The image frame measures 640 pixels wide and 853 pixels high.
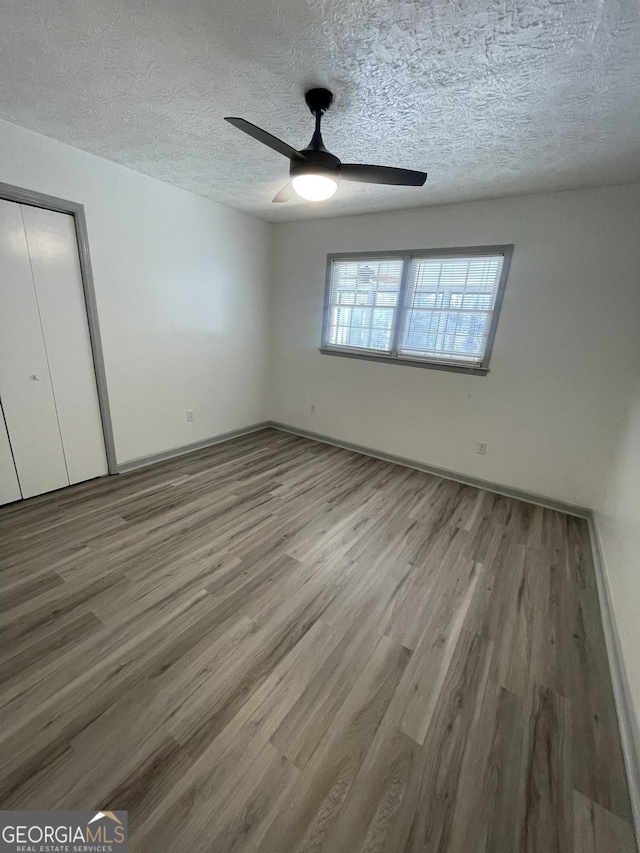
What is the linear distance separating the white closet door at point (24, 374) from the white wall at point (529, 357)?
2.72 m

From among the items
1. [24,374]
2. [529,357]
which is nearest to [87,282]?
[24,374]

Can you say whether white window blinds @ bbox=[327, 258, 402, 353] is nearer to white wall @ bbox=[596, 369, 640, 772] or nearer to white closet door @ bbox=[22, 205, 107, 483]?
white wall @ bbox=[596, 369, 640, 772]

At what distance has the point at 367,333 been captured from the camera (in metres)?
3.73

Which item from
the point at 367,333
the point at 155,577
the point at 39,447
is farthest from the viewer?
the point at 367,333

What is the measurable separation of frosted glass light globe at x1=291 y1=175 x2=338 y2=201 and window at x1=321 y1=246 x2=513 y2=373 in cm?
181

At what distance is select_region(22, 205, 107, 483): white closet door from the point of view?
7.85 ft

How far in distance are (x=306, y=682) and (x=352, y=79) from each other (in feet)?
9.05

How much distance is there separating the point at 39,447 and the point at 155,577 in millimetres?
1634

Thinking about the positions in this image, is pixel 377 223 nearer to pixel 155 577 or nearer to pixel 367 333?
pixel 367 333

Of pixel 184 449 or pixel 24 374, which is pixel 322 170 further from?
pixel 184 449

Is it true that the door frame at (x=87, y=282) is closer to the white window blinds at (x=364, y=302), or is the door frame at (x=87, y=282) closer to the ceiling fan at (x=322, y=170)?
the ceiling fan at (x=322, y=170)

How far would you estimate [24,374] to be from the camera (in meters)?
2.44

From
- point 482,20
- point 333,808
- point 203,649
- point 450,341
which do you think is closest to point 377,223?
point 450,341

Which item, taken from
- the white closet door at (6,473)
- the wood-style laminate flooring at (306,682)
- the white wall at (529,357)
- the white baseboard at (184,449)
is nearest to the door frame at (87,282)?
the white baseboard at (184,449)
